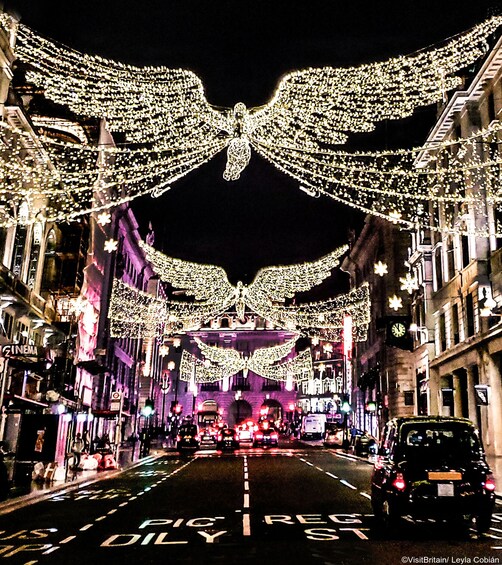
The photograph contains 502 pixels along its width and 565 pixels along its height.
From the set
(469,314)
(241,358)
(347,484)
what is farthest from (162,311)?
(347,484)

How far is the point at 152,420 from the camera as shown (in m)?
76.2

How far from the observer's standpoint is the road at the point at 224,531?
8.62 metres

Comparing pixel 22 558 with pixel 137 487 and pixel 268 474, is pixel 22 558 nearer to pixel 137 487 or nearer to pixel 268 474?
pixel 137 487

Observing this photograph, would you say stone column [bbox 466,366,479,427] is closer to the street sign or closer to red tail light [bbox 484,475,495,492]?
the street sign

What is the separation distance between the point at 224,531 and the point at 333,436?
51695 millimetres

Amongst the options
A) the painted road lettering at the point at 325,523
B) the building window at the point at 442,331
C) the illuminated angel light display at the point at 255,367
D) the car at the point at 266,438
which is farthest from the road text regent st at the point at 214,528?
the illuminated angel light display at the point at 255,367

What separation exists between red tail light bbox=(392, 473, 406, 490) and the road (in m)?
0.81

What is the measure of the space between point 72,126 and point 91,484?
24.9m

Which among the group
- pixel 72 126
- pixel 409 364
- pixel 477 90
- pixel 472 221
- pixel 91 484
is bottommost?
pixel 91 484

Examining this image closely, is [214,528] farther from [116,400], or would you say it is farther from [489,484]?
[116,400]

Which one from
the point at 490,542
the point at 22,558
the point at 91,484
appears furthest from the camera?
the point at 91,484

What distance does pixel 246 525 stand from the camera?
11.5 meters

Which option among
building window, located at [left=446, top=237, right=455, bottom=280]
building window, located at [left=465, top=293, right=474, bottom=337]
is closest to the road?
building window, located at [left=465, top=293, right=474, bottom=337]

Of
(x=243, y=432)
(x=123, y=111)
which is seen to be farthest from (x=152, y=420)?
(x=123, y=111)
